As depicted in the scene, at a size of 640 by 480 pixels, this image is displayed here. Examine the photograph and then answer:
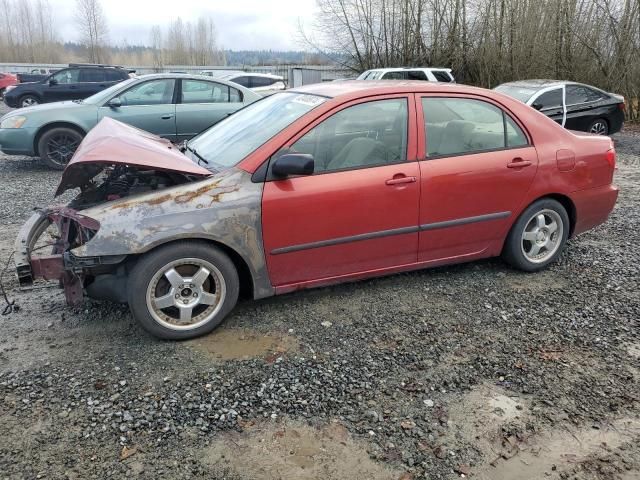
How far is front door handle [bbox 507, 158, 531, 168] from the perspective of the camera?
4.17 meters

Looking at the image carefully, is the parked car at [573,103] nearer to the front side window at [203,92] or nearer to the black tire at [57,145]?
the front side window at [203,92]

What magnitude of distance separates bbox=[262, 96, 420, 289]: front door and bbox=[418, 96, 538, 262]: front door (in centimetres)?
16

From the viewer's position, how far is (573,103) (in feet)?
37.2

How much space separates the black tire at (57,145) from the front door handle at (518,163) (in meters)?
6.89

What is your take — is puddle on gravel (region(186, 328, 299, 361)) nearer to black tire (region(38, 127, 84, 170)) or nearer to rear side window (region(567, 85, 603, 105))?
black tire (region(38, 127, 84, 170))

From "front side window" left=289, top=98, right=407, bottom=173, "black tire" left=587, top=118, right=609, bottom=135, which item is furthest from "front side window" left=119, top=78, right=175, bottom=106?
"black tire" left=587, top=118, right=609, bottom=135

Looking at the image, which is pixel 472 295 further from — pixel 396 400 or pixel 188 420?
pixel 188 420

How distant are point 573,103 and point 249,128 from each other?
9606mm

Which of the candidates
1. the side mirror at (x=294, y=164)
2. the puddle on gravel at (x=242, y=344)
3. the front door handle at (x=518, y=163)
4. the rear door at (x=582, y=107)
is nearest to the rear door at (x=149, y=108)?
the side mirror at (x=294, y=164)

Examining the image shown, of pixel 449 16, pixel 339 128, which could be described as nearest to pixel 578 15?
pixel 449 16

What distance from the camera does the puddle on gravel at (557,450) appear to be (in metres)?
2.42

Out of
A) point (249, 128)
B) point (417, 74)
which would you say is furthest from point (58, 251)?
point (417, 74)

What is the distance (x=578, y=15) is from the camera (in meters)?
18.4

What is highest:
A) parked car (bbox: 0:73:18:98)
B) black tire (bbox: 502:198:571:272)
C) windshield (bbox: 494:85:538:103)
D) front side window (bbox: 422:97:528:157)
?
parked car (bbox: 0:73:18:98)
